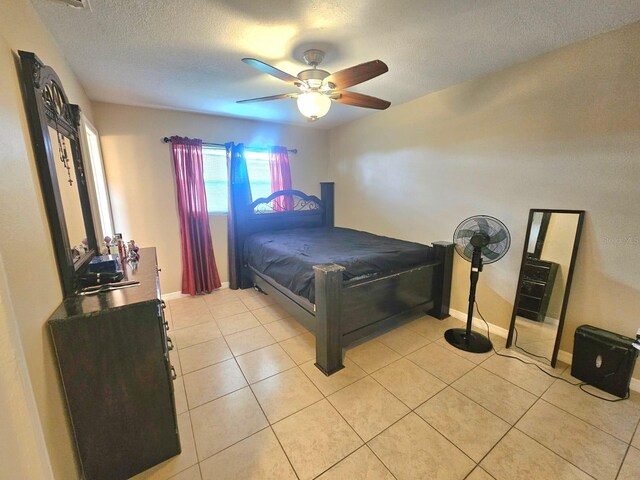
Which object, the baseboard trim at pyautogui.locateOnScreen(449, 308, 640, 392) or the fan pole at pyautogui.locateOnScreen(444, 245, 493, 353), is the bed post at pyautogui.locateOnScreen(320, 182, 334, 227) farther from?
the fan pole at pyautogui.locateOnScreen(444, 245, 493, 353)

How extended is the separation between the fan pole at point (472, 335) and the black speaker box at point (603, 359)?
0.58m

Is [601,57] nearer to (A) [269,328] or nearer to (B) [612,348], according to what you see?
(B) [612,348]

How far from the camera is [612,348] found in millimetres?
1789

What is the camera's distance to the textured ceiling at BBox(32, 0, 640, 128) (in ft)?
4.84

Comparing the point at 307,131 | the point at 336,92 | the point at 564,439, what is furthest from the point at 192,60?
the point at 564,439

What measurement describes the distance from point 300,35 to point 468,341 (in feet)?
9.04

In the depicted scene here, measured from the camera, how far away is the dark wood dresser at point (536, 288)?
2.15m

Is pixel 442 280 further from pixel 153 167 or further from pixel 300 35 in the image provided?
pixel 153 167

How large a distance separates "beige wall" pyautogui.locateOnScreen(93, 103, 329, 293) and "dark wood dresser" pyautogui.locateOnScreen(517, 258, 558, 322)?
3479 mm

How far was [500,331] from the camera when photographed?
8.32ft

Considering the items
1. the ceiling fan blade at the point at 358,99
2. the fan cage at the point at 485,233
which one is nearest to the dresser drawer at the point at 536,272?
the fan cage at the point at 485,233

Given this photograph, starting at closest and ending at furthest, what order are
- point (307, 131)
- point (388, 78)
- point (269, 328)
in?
point (388, 78) → point (269, 328) → point (307, 131)

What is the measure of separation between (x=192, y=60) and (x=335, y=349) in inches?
97.7

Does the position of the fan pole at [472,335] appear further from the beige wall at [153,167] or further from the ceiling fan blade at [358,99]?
the beige wall at [153,167]
